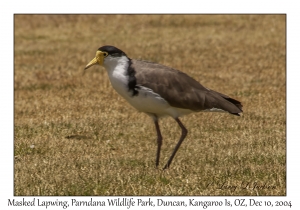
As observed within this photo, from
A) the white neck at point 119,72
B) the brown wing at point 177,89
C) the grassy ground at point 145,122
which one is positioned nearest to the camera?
the grassy ground at point 145,122

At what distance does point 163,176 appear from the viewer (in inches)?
365

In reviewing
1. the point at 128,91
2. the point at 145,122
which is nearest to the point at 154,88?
the point at 128,91

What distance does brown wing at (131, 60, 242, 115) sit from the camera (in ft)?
32.6

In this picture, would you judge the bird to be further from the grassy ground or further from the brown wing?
the grassy ground

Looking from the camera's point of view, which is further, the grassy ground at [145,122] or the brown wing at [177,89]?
the brown wing at [177,89]

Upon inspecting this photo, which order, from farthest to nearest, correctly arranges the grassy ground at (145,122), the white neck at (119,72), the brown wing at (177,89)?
the brown wing at (177,89) < the white neck at (119,72) < the grassy ground at (145,122)

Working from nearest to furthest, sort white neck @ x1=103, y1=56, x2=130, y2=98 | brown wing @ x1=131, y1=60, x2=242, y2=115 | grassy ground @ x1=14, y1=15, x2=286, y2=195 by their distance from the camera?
grassy ground @ x1=14, y1=15, x2=286, y2=195 < white neck @ x1=103, y1=56, x2=130, y2=98 < brown wing @ x1=131, y1=60, x2=242, y2=115

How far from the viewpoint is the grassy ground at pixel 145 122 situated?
9.20 m

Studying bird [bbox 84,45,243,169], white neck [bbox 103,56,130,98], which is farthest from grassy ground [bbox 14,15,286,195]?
white neck [bbox 103,56,130,98]

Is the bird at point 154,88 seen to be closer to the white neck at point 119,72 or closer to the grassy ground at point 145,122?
the white neck at point 119,72

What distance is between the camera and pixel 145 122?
13898mm

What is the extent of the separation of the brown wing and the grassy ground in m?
0.79

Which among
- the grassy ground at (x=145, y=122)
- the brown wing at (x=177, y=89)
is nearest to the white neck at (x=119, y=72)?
the brown wing at (x=177, y=89)

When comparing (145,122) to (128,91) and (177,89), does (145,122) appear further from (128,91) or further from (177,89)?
(128,91)
